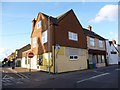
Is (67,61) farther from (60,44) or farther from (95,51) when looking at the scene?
→ (95,51)

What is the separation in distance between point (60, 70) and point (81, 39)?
8.16m

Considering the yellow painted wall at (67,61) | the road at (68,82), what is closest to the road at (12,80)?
the road at (68,82)

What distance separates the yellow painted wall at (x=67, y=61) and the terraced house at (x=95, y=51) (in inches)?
109

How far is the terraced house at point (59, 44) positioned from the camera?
22.1m

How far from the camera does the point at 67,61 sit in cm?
2341

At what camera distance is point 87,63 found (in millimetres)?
28109

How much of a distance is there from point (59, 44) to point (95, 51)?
1209 centimetres

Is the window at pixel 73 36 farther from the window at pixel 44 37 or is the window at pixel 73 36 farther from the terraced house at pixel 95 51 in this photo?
the terraced house at pixel 95 51

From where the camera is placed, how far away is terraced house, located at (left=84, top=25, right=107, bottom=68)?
30.6 meters

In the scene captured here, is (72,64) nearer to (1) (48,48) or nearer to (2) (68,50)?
(2) (68,50)

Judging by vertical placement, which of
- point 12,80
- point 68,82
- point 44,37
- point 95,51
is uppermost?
point 44,37

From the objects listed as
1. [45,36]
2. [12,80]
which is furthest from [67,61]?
[12,80]

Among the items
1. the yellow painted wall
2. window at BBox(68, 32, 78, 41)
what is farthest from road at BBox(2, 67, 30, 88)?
window at BBox(68, 32, 78, 41)

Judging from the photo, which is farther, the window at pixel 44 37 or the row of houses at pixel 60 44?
the window at pixel 44 37
